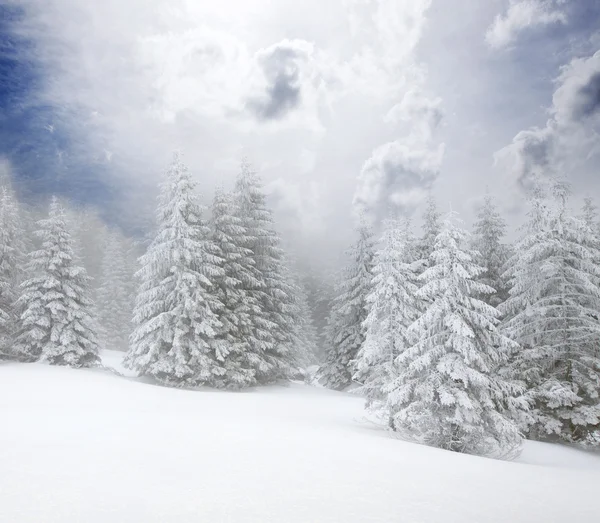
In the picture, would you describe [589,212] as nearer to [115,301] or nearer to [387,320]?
[387,320]

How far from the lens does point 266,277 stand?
79.6ft

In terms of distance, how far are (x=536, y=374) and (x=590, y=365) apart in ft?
7.56

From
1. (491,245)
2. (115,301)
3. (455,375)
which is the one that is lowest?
(115,301)

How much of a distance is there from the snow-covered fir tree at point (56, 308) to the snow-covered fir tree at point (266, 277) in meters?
10.1

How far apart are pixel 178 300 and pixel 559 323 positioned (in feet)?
60.7

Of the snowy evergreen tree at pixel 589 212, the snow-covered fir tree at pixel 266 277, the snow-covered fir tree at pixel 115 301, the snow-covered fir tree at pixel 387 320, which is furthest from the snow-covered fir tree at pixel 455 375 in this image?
the snow-covered fir tree at pixel 115 301

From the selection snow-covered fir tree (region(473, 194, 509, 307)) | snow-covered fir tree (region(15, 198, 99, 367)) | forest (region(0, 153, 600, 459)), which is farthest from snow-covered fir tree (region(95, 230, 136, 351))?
snow-covered fir tree (region(473, 194, 509, 307))

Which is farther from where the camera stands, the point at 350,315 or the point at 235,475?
the point at 350,315

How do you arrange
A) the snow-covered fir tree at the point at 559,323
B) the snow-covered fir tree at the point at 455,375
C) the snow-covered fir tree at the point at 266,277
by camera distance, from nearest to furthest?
the snow-covered fir tree at the point at 455,375
the snow-covered fir tree at the point at 559,323
the snow-covered fir tree at the point at 266,277

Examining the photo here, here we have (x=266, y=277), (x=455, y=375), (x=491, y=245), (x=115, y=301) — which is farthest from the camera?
(x=115, y=301)

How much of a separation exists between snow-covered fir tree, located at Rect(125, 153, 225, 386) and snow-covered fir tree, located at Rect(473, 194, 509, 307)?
630 inches

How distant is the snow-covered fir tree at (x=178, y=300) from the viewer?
63.6ft

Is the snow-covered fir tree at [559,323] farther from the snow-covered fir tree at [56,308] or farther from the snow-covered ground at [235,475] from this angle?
the snow-covered fir tree at [56,308]

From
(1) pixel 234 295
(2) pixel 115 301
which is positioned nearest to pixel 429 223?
(1) pixel 234 295
